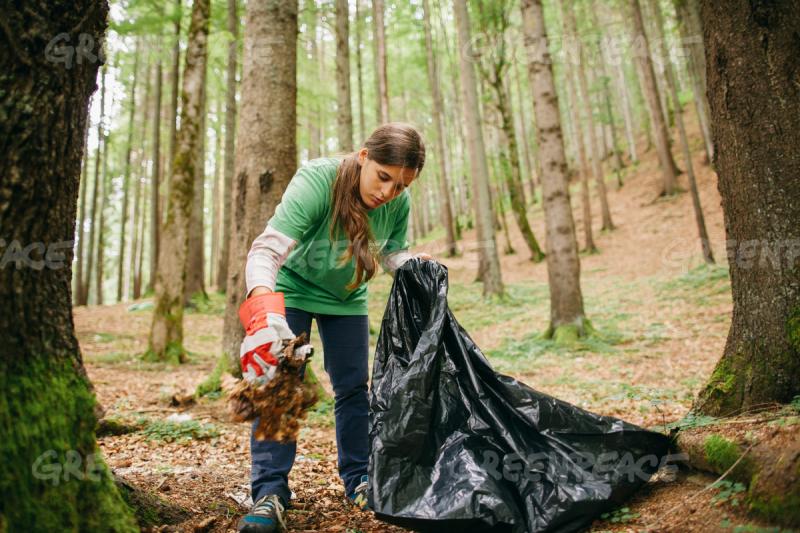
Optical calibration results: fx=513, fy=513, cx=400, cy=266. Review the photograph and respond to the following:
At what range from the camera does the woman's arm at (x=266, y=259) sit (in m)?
1.93

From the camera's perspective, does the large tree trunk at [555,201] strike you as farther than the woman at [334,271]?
Yes

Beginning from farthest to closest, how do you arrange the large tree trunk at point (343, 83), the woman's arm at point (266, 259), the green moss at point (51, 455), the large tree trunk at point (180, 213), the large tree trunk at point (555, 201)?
the large tree trunk at point (343, 83) < the large tree trunk at point (555, 201) < the large tree trunk at point (180, 213) < the woman's arm at point (266, 259) < the green moss at point (51, 455)

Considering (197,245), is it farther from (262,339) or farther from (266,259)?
(262,339)

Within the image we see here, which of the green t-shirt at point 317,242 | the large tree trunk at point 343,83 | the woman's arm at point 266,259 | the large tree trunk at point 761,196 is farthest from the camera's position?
the large tree trunk at point 343,83

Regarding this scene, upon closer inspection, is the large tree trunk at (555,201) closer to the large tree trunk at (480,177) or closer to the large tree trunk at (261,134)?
the large tree trunk at (261,134)

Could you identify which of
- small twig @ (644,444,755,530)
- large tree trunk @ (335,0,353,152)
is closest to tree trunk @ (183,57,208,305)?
large tree trunk @ (335,0,353,152)

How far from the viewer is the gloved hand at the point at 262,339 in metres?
1.81

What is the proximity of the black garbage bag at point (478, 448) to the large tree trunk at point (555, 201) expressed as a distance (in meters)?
→ 5.10

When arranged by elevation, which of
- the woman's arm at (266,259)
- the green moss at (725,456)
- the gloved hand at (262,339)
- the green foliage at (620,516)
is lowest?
the green foliage at (620,516)

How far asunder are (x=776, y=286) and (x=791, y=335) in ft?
0.73

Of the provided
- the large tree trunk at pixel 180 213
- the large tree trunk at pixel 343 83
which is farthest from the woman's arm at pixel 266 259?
the large tree trunk at pixel 343 83

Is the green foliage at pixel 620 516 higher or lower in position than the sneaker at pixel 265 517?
lower

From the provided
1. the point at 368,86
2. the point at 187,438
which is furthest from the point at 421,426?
the point at 368,86

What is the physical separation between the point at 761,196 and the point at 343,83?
33.1 feet
